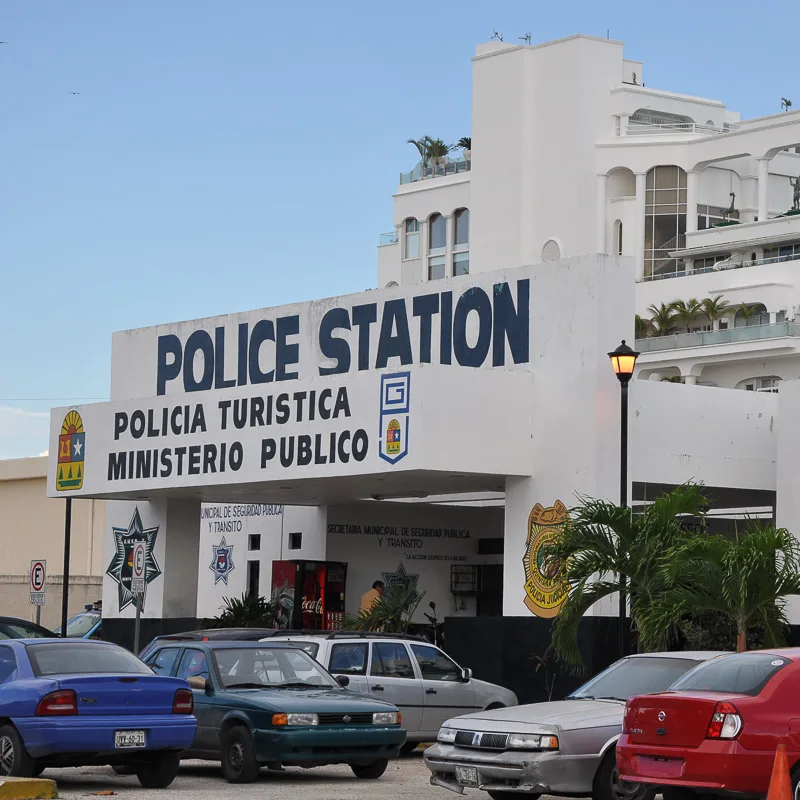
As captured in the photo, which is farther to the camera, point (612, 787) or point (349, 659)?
point (349, 659)

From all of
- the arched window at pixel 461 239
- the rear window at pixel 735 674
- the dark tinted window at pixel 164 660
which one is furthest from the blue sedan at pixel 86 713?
the arched window at pixel 461 239

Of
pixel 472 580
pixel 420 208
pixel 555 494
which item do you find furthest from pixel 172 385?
pixel 420 208

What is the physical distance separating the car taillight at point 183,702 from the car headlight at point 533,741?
3329mm

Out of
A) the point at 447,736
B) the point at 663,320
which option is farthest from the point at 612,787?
the point at 663,320

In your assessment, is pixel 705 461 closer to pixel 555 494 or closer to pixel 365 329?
pixel 555 494

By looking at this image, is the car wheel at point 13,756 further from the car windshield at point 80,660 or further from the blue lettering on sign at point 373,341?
the blue lettering on sign at point 373,341

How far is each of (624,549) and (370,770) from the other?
15.9ft

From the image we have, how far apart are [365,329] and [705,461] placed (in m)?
5.87

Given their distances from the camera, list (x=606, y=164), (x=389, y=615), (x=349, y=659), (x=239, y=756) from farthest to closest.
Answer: (x=606, y=164) < (x=389, y=615) < (x=349, y=659) < (x=239, y=756)

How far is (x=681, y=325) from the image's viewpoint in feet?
279

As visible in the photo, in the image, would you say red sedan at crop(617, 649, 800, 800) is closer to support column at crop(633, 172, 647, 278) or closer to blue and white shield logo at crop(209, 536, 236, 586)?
blue and white shield logo at crop(209, 536, 236, 586)

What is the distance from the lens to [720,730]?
12867mm

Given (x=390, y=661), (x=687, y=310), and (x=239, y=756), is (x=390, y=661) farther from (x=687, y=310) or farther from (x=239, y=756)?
(x=687, y=310)

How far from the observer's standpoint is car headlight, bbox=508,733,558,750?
14555 millimetres
